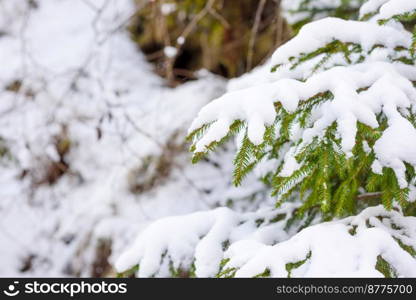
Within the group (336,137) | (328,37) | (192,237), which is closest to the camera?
(336,137)

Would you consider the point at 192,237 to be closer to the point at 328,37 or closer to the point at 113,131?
the point at 328,37

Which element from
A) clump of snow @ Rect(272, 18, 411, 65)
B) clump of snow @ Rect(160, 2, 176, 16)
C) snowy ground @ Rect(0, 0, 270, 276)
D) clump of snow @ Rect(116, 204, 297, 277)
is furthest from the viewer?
clump of snow @ Rect(160, 2, 176, 16)

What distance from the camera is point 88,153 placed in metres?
4.81

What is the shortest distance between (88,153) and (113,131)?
386 mm

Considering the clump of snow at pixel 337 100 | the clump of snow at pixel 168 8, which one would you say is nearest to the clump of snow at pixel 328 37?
the clump of snow at pixel 337 100

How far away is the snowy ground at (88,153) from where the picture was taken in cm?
399

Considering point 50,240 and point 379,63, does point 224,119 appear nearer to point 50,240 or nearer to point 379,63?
point 379,63

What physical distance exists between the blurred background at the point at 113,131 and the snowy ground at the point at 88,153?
0.01m

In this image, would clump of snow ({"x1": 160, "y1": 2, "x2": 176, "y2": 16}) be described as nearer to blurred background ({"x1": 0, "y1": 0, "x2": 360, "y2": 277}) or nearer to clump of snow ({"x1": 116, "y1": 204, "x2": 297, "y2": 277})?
blurred background ({"x1": 0, "y1": 0, "x2": 360, "y2": 277})

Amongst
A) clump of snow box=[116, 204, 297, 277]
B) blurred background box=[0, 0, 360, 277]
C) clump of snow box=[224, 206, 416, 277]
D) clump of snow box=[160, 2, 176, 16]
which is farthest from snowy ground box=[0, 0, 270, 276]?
clump of snow box=[224, 206, 416, 277]

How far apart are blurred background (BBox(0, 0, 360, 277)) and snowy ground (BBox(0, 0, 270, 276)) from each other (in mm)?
13

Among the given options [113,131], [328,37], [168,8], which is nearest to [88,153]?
[113,131]

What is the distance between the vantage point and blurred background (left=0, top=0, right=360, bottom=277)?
13.1 feet

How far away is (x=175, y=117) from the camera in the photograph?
4203 millimetres
